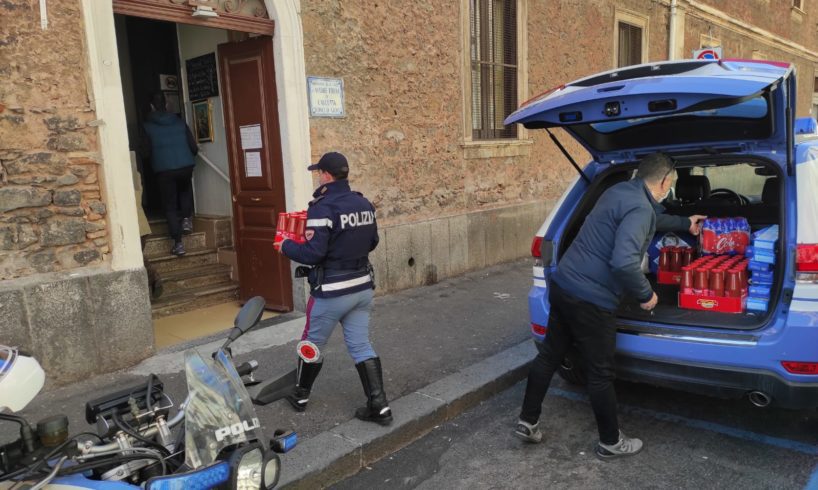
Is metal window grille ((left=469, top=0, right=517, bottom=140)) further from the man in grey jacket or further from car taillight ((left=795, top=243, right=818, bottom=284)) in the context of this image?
car taillight ((left=795, top=243, right=818, bottom=284))

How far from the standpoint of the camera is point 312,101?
20.1ft

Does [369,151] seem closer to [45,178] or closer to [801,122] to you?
[45,178]

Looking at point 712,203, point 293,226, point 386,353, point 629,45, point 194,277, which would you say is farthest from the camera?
point 629,45

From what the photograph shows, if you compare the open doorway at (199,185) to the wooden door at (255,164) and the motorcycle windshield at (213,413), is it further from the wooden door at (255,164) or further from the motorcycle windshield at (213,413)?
the motorcycle windshield at (213,413)

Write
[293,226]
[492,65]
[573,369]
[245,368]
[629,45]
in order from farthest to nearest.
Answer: [629,45]
[492,65]
[573,369]
[293,226]
[245,368]

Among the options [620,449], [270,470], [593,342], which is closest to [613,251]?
[593,342]

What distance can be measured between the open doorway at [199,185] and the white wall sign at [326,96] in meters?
0.51

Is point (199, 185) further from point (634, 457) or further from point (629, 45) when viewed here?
point (629, 45)

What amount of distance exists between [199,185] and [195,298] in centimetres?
183

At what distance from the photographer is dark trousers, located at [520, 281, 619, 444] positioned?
336 centimetres

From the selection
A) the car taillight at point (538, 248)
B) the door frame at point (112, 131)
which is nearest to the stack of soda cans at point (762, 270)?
the car taillight at point (538, 248)

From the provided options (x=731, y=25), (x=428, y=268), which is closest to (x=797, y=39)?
(x=731, y=25)

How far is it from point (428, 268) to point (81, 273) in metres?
3.99

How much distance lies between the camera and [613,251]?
10.7ft
